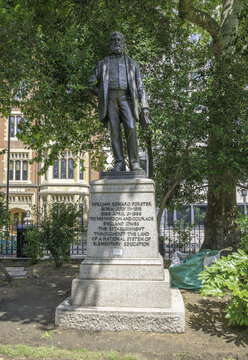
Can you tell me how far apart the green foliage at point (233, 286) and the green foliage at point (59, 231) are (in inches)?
247

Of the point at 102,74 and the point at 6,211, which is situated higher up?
the point at 102,74

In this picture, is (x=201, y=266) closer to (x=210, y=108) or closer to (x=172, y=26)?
(x=210, y=108)

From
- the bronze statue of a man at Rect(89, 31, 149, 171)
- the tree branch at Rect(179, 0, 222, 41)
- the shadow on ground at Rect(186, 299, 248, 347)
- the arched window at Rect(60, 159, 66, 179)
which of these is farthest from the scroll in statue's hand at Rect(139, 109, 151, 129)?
the arched window at Rect(60, 159, 66, 179)

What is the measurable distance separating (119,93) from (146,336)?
423 centimetres

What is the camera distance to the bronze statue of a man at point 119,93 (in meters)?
6.44

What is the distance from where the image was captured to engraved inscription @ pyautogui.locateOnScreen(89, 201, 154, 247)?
581 cm

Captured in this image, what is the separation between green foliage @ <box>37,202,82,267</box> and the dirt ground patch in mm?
3942

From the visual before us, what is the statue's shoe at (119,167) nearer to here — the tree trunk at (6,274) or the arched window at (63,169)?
the tree trunk at (6,274)

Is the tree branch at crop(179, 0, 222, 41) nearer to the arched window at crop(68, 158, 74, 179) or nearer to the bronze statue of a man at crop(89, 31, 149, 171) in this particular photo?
the bronze statue of a man at crop(89, 31, 149, 171)

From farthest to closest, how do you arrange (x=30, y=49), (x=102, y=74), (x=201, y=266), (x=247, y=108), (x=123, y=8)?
1. (x=123, y=8)
2. (x=247, y=108)
3. (x=30, y=49)
4. (x=201, y=266)
5. (x=102, y=74)

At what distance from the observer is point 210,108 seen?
10164 millimetres

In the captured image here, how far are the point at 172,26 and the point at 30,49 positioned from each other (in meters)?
5.16

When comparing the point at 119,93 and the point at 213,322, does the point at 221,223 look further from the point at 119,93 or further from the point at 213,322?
the point at 119,93

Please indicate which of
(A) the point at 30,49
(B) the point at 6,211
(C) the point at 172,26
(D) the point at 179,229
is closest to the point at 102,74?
(A) the point at 30,49
